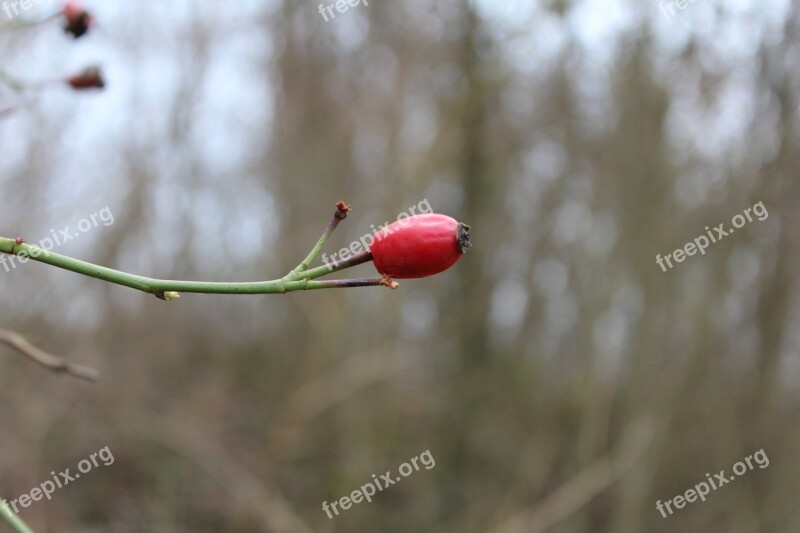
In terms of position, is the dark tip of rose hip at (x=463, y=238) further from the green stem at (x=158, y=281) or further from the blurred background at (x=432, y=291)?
the blurred background at (x=432, y=291)

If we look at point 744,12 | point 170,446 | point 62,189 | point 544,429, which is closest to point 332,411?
point 170,446

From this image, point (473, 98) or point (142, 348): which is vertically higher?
point (473, 98)

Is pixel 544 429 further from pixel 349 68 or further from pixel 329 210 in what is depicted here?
pixel 349 68

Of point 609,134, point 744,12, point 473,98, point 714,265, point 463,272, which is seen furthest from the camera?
point 463,272

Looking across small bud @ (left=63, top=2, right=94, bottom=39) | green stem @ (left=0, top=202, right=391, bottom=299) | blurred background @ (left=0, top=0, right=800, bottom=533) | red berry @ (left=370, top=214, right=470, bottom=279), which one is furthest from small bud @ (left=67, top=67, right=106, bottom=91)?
blurred background @ (left=0, top=0, right=800, bottom=533)

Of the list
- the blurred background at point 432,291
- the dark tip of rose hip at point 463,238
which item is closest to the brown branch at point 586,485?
the blurred background at point 432,291
